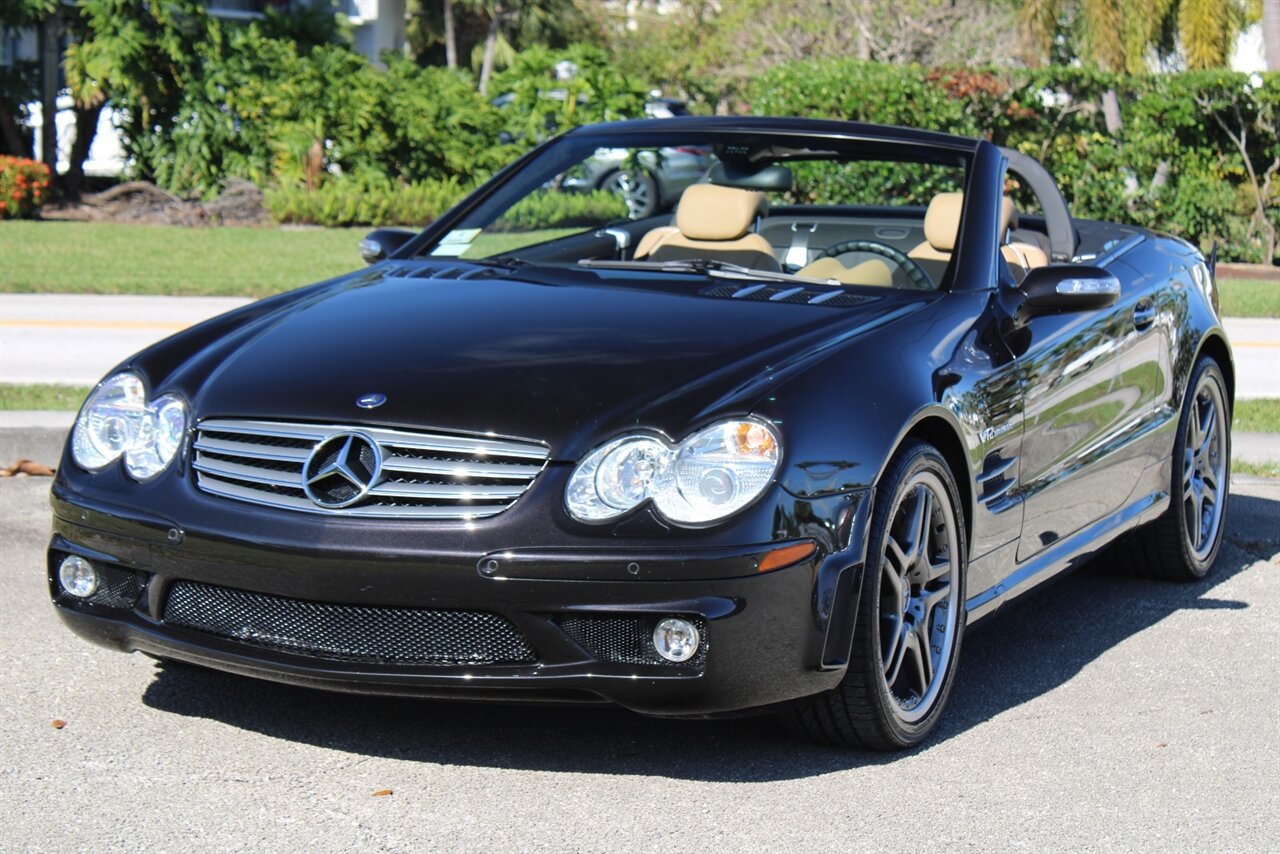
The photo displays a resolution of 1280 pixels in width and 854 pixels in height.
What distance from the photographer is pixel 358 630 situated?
13.3 feet

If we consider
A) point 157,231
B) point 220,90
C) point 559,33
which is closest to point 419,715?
point 157,231

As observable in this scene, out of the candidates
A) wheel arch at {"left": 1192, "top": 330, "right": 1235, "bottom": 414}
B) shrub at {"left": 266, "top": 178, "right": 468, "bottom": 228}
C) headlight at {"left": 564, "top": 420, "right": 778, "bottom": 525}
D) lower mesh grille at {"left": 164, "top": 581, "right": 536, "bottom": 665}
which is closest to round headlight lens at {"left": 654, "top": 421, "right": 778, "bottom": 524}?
headlight at {"left": 564, "top": 420, "right": 778, "bottom": 525}

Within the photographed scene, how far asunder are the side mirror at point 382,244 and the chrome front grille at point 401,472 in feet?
5.62

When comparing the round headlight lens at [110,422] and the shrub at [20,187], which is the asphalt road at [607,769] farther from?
the shrub at [20,187]

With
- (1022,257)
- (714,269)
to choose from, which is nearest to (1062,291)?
(714,269)

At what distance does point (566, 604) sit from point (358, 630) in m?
0.48

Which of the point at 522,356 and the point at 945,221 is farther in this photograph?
the point at 945,221

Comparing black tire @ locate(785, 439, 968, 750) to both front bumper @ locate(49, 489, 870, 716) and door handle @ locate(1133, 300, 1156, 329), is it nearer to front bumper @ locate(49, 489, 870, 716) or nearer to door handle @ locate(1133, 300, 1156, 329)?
front bumper @ locate(49, 489, 870, 716)

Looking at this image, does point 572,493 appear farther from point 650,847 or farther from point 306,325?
point 306,325

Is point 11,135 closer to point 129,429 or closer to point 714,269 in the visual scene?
point 714,269

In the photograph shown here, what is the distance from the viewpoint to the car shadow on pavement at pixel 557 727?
433cm

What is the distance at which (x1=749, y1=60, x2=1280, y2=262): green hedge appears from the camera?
59.5ft

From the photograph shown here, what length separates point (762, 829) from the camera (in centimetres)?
389

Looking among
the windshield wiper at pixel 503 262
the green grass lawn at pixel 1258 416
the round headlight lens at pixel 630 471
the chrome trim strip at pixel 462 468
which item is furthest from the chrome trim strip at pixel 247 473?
the green grass lawn at pixel 1258 416
